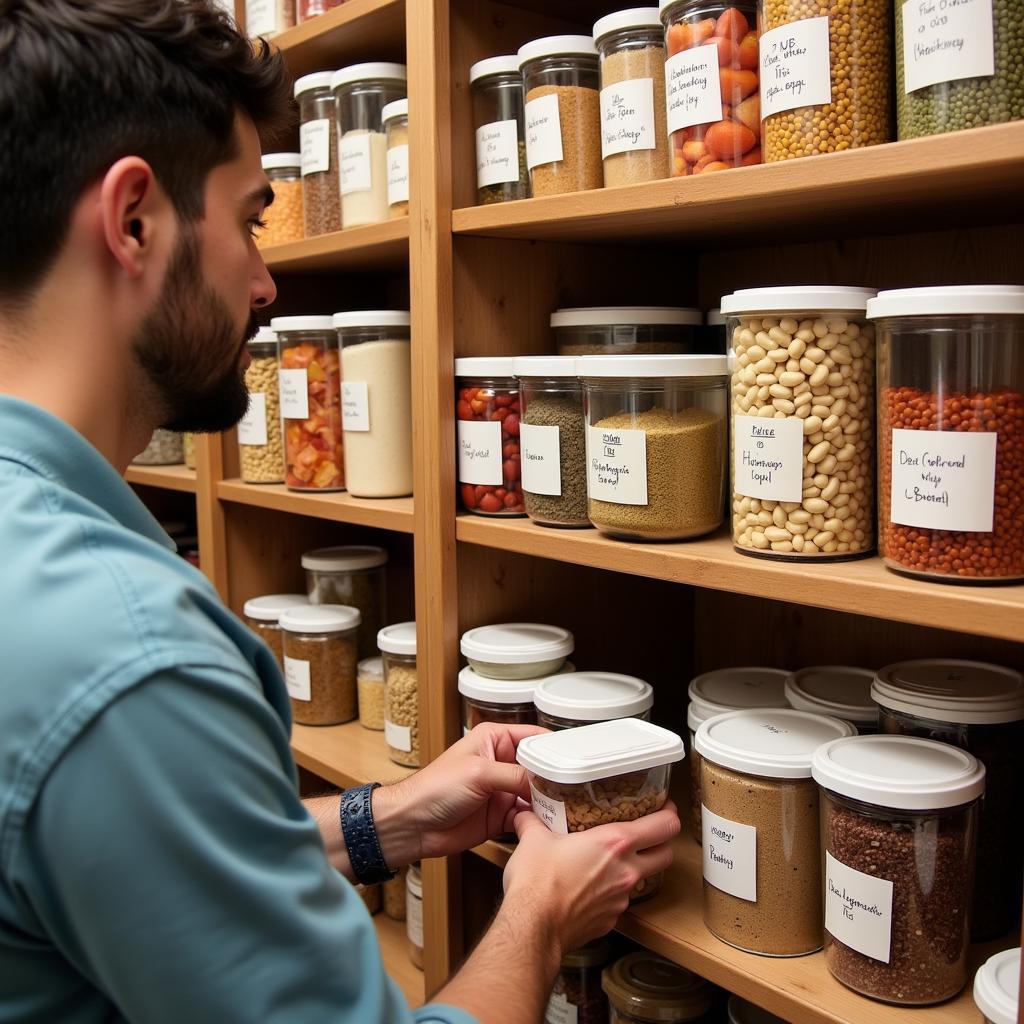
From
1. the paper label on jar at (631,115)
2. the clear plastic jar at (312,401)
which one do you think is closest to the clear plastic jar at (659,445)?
the paper label on jar at (631,115)

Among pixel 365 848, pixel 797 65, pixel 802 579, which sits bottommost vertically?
pixel 365 848

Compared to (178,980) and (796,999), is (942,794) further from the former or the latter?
(178,980)

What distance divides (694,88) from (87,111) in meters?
0.53

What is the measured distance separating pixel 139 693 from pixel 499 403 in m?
0.71

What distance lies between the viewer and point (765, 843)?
38.4 inches

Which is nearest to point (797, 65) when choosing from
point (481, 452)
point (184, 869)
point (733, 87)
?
point (733, 87)

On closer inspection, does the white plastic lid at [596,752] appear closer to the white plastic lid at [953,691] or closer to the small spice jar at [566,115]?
the white plastic lid at [953,691]

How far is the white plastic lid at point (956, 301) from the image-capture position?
809 mm

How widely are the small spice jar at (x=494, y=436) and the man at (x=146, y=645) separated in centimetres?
32

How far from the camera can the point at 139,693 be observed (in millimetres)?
633

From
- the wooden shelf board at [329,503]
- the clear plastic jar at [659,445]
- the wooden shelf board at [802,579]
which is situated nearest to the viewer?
the wooden shelf board at [802,579]

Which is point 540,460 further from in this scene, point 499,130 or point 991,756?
point 991,756

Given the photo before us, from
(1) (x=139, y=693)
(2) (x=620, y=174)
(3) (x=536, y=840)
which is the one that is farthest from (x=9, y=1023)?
(2) (x=620, y=174)

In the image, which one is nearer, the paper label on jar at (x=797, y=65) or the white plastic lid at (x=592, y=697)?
the paper label on jar at (x=797, y=65)
